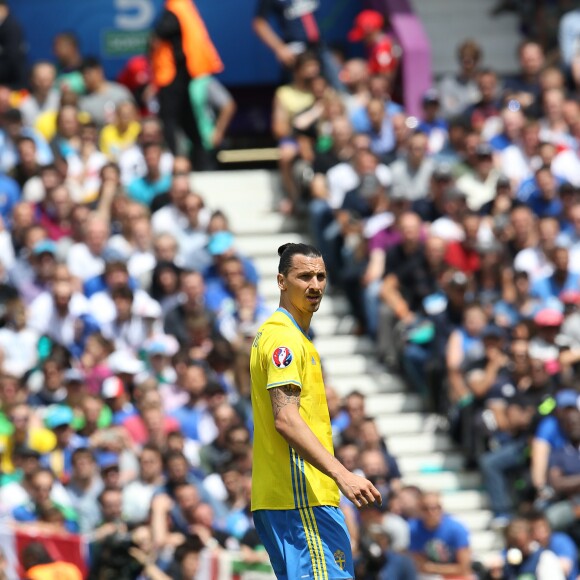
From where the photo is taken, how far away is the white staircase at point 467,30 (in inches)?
769

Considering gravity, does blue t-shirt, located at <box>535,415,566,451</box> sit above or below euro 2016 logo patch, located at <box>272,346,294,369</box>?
below

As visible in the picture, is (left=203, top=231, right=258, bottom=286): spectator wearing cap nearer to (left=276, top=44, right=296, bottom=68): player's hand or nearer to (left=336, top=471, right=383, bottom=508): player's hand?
(left=276, top=44, right=296, bottom=68): player's hand

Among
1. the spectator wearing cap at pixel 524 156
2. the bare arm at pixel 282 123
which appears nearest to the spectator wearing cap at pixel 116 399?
the bare arm at pixel 282 123

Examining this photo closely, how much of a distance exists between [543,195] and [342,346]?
2.32 m

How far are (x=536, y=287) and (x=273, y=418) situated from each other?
8.32 meters

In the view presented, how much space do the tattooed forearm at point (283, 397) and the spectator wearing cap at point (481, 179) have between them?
31.6 feet

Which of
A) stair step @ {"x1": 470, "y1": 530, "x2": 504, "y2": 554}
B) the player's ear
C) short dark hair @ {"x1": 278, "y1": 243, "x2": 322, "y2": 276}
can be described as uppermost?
short dark hair @ {"x1": 278, "y1": 243, "x2": 322, "y2": 276}

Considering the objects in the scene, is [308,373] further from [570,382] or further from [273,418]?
[570,382]

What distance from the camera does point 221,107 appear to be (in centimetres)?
1714

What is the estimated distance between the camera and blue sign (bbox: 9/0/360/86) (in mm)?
19281

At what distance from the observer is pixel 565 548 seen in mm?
12742

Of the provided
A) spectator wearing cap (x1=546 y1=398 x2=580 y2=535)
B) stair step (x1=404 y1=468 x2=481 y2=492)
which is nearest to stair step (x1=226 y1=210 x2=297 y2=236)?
stair step (x1=404 y1=468 x2=481 y2=492)

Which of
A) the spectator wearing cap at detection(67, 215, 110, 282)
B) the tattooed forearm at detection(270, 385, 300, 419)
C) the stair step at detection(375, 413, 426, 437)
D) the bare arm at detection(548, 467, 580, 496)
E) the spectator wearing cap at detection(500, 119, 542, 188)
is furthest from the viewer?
the spectator wearing cap at detection(500, 119, 542, 188)

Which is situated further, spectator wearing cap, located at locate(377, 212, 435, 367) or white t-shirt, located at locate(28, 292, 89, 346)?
spectator wearing cap, located at locate(377, 212, 435, 367)
